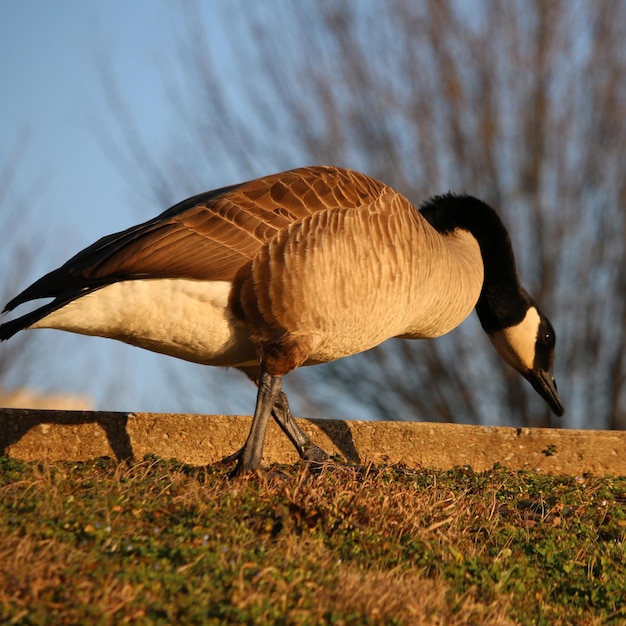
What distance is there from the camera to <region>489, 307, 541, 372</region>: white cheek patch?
721cm

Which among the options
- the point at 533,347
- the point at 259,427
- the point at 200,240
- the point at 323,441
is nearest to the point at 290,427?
the point at 323,441

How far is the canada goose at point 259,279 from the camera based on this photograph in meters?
5.07

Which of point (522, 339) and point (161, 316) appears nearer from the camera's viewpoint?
point (161, 316)

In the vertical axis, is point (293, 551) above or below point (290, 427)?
above

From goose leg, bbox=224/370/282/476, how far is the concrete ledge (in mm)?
1101

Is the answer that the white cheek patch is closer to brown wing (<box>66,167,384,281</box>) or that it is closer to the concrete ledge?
the concrete ledge

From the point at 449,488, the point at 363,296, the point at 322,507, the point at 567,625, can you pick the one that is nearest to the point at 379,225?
the point at 363,296

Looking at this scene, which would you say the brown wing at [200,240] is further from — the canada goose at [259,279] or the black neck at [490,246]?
the black neck at [490,246]

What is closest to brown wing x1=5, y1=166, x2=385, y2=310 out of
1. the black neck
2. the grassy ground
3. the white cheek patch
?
the grassy ground

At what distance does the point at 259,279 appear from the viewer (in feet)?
16.7

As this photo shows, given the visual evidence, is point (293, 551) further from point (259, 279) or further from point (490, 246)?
point (490, 246)

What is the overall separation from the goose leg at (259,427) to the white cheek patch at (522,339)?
8.38ft

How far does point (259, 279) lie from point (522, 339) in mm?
2921

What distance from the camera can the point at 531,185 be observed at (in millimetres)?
11375
